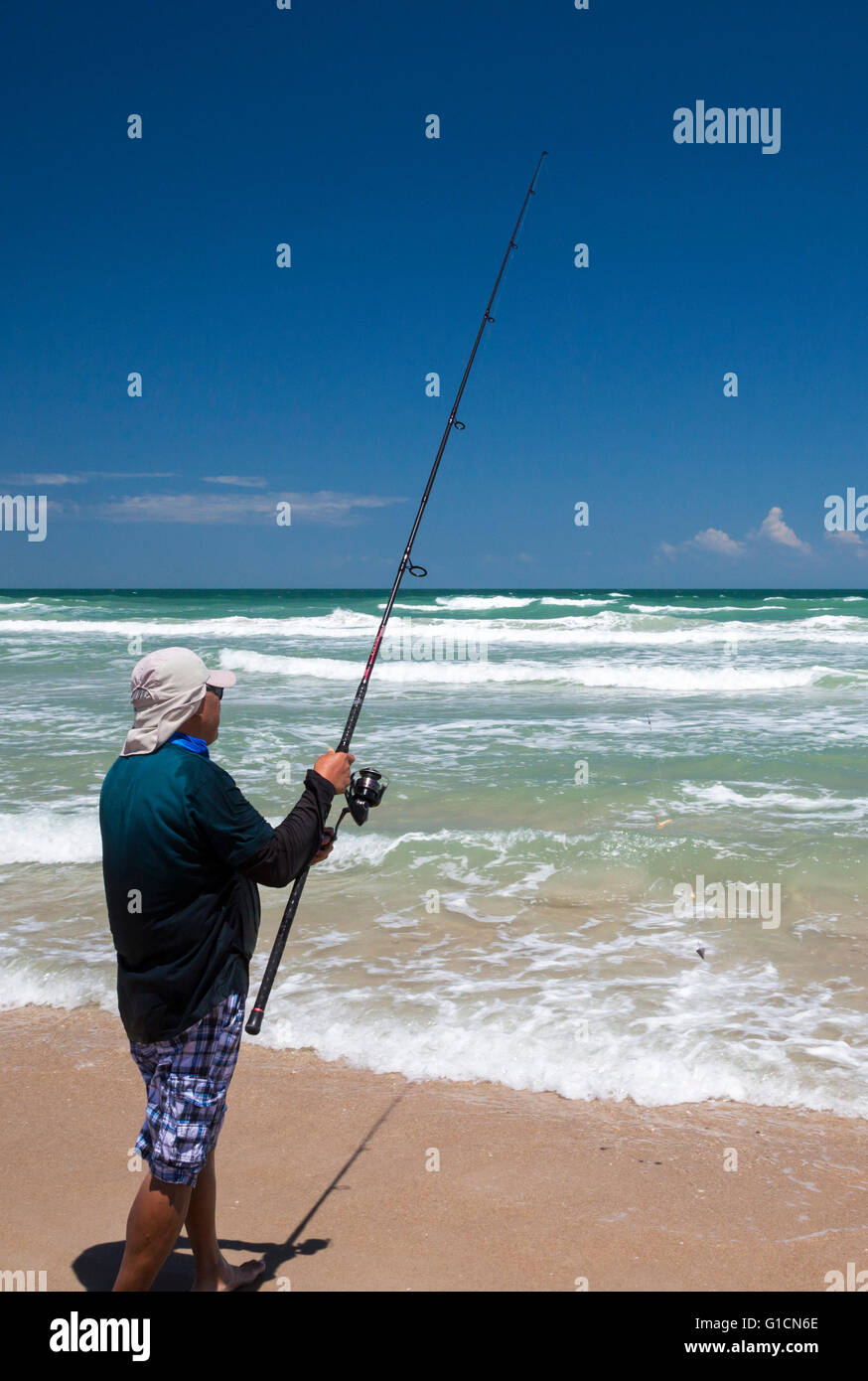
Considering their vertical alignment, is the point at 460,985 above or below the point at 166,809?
below

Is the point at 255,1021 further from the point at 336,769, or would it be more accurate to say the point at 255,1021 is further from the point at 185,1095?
the point at 336,769

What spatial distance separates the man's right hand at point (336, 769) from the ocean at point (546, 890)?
1.77 metres

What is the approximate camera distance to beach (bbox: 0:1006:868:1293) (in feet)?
8.38

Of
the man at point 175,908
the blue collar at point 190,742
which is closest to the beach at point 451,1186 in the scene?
the man at point 175,908

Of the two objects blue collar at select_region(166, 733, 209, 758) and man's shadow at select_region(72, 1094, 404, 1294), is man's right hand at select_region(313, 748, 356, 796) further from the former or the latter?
man's shadow at select_region(72, 1094, 404, 1294)

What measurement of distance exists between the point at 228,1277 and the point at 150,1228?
0.41 m

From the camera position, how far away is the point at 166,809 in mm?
2092

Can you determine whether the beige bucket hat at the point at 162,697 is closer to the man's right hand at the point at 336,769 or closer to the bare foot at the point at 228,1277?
the man's right hand at the point at 336,769

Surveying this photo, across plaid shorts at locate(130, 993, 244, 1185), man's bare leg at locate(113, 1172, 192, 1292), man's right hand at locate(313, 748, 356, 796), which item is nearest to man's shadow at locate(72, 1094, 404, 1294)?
man's bare leg at locate(113, 1172, 192, 1292)

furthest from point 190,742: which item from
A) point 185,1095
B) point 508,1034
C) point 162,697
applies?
point 508,1034
